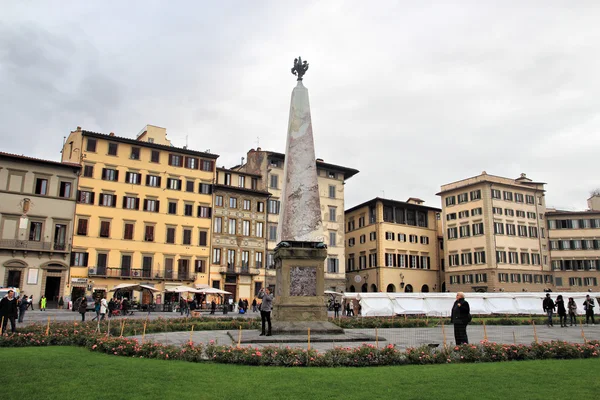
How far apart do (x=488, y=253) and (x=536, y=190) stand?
486 inches

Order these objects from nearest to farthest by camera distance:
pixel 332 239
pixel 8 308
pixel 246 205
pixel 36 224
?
1. pixel 8 308
2. pixel 36 224
3. pixel 246 205
4. pixel 332 239

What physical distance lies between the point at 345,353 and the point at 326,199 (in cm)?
4863

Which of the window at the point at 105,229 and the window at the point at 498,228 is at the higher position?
the window at the point at 498,228

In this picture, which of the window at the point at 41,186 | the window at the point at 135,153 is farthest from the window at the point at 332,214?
the window at the point at 41,186

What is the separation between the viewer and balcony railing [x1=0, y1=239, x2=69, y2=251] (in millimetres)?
40656

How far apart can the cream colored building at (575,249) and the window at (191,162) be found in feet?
145

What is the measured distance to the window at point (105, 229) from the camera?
45.8 meters

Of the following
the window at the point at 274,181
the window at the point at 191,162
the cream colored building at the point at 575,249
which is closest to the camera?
the window at the point at 191,162

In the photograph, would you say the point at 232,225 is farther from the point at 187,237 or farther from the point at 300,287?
the point at 300,287

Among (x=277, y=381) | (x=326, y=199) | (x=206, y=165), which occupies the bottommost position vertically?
(x=277, y=381)

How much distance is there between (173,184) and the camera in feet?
165

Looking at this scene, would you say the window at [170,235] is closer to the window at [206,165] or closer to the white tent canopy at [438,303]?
the window at [206,165]

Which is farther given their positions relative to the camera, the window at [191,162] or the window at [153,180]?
the window at [191,162]

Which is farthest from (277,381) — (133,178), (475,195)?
(475,195)
